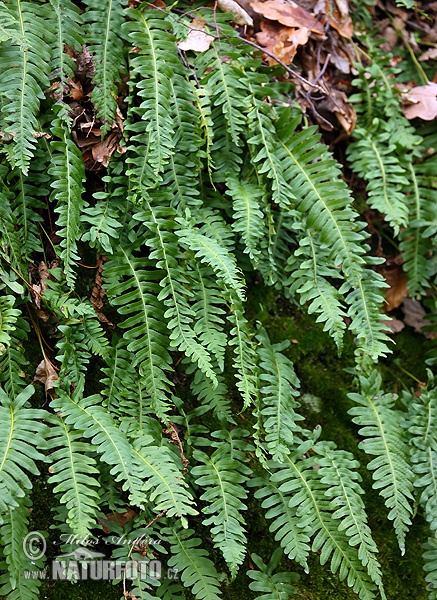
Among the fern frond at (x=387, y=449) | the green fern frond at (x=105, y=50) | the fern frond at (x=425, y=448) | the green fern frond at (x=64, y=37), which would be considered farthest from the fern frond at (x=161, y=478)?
the green fern frond at (x=64, y=37)

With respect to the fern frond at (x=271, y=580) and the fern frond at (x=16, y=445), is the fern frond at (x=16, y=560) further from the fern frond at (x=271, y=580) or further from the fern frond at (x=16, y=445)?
the fern frond at (x=271, y=580)

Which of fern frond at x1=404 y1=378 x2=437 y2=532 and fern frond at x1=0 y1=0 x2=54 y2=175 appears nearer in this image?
fern frond at x1=0 y1=0 x2=54 y2=175

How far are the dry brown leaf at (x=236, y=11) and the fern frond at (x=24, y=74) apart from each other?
35.2 inches

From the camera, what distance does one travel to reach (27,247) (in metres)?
2.36

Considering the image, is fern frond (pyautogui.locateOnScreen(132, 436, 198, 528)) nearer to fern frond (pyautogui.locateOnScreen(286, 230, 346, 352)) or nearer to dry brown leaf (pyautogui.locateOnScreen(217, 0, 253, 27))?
fern frond (pyautogui.locateOnScreen(286, 230, 346, 352))

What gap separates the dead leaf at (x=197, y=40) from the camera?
2721 mm

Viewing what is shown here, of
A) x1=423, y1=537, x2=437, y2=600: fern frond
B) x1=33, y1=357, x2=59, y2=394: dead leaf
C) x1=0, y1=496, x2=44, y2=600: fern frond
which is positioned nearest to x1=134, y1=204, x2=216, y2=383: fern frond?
x1=33, y1=357, x2=59, y2=394: dead leaf

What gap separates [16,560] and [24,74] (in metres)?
1.73

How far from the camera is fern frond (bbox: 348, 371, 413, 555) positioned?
242cm

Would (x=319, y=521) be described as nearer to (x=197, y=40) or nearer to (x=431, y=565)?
(x=431, y=565)

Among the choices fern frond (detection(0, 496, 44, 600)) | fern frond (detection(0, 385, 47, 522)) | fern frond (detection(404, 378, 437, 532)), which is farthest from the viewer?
fern frond (detection(404, 378, 437, 532))

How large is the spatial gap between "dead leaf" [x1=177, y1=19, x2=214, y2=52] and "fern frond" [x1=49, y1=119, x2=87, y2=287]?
0.74 metres

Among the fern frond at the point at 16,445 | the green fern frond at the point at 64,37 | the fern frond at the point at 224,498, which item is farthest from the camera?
the green fern frond at the point at 64,37

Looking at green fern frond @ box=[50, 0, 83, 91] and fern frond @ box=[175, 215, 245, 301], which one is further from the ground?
green fern frond @ box=[50, 0, 83, 91]
